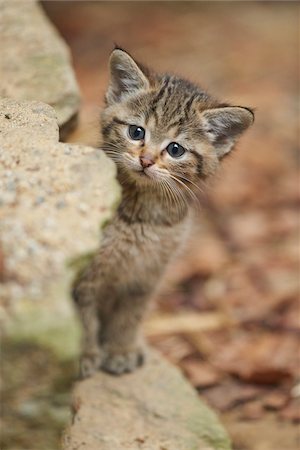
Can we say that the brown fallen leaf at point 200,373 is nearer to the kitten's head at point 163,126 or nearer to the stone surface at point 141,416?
the stone surface at point 141,416

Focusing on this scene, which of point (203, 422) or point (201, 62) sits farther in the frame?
point (201, 62)

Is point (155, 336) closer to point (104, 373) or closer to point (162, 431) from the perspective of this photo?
point (104, 373)

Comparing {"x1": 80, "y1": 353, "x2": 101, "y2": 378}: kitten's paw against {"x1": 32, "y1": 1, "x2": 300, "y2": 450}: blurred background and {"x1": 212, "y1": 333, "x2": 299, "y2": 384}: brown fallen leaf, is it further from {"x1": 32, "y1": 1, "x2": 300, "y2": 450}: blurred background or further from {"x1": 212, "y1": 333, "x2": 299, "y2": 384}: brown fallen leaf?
{"x1": 212, "y1": 333, "x2": 299, "y2": 384}: brown fallen leaf

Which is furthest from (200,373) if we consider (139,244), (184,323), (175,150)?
(175,150)

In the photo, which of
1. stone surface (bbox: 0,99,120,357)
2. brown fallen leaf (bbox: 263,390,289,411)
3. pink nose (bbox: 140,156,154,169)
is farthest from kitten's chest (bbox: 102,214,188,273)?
brown fallen leaf (bbox: 263,390,289,411)

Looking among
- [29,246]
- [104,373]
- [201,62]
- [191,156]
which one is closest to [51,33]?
[191,156]

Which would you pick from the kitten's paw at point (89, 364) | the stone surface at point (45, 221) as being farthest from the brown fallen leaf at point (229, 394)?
the stone surface at point (45, 221)

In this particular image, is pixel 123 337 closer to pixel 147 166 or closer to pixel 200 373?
pixel 200 373
